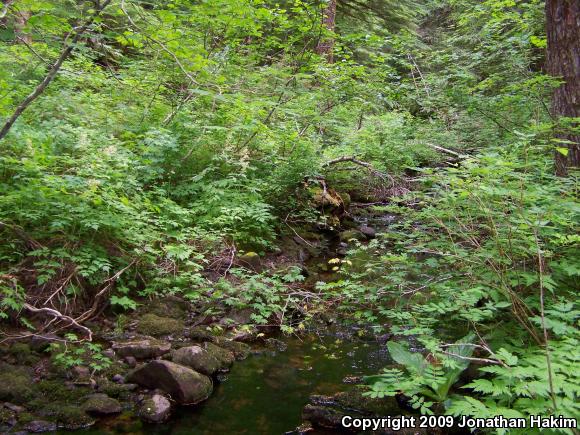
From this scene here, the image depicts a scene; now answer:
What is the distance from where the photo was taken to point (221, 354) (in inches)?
191

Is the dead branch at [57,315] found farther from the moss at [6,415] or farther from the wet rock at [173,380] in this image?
the moss at [6,415]

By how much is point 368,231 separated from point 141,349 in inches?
234

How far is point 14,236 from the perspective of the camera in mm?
4816

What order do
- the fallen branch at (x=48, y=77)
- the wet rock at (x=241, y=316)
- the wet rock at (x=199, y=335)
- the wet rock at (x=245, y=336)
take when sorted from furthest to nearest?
1. the wet rock at (x=241, y=316)
2. the wet rock at (x=245, y=336)
3. the wet rock at (x=199, y=335)
4. the fallen branch at (x=48, y=77)

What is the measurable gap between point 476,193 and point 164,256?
12.9ft

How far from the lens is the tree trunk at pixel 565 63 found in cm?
498

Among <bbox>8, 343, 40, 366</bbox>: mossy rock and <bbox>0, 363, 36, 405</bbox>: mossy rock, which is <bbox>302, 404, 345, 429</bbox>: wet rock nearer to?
<bbox>0, 363, 36, 405</bbox>: mossy rock

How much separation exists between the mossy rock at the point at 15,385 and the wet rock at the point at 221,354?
173 centimetres

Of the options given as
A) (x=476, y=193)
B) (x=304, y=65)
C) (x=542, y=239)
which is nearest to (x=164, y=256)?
(x=476, y=193)

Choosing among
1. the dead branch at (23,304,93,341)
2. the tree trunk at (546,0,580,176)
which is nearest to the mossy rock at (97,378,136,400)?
the dead branch at (23,304,93,341)

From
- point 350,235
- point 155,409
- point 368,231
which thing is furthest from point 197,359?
point 368,231

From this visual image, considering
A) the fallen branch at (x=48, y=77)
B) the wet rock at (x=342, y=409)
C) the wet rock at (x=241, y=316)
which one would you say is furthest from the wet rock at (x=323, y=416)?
the fallen branch at (x=48, y=77)

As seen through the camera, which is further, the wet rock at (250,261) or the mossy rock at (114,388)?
the wet rock at (250,261)

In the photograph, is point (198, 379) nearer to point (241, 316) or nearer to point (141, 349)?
point (141, 349)
